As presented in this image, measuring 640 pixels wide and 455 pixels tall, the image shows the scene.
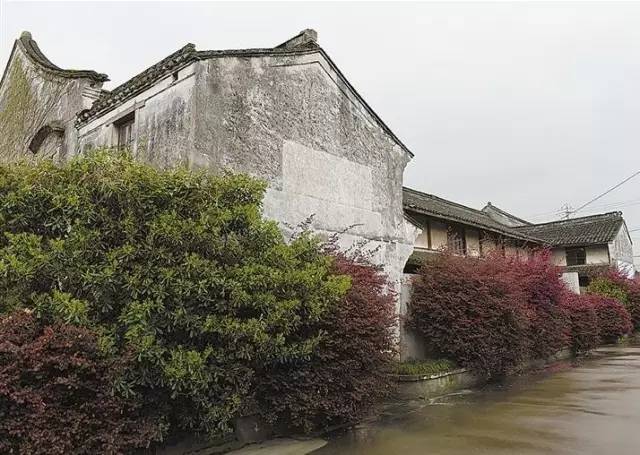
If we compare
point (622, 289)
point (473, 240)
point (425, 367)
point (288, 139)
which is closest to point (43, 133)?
point (288, 139)

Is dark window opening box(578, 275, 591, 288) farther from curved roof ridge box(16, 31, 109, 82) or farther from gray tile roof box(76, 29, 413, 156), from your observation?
curved roof ridge box(16, 31, 109, 82)

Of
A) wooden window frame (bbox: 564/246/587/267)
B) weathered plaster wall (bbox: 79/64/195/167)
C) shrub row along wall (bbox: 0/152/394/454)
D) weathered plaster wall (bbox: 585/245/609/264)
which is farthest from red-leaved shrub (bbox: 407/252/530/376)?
wooden window frame (bbox: 564/246/587/267)

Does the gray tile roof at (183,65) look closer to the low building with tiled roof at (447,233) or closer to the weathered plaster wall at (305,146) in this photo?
the weathered plaster wall at (305,146)

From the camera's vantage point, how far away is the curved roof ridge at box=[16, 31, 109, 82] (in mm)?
11883

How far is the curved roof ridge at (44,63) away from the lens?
1188 cm

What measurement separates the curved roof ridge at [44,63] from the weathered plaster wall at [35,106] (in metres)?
0.11

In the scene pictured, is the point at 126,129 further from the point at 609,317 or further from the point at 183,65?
the point at 609,317

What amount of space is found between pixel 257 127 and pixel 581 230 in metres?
28.2

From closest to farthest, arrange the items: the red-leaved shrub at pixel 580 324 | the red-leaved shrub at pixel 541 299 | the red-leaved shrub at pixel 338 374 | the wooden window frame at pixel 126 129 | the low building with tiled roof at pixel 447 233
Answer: the red-leaved shrub at pixel 338 374 < the wooden window frame at pixel 126 129 < the red-leaved shrub at pixel 541 299 < the red-leaved shrub at pixel 580 324 < the low building with tiled roof at pixel 447 233

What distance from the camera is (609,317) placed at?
19.2 metres

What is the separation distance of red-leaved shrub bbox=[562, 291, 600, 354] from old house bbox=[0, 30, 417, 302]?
6.54m

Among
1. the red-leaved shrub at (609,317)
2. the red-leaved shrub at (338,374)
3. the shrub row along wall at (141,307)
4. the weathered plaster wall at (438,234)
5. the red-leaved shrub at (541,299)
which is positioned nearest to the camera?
the shrub row along wall at (141,307)

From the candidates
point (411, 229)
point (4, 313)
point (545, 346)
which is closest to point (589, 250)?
point (545, 346)

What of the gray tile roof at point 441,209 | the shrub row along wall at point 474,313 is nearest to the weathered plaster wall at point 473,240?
the gray tile roof at point 441,209
